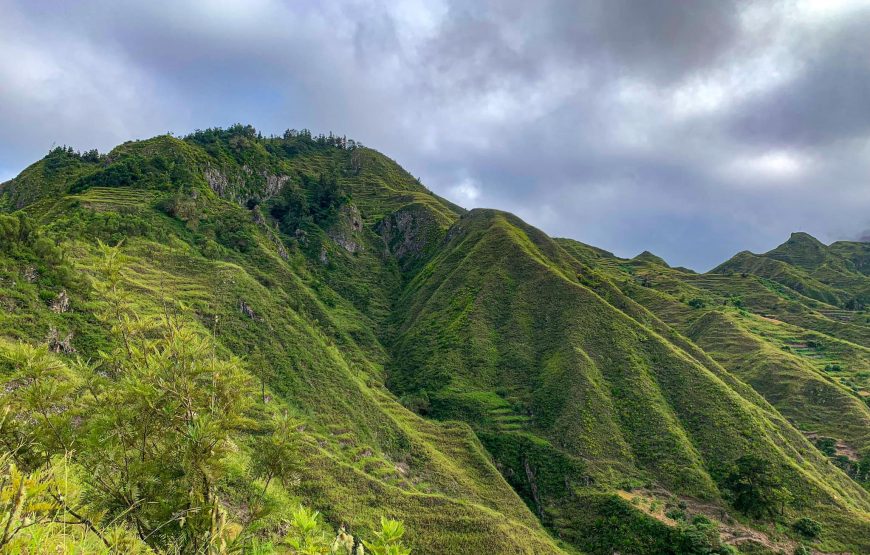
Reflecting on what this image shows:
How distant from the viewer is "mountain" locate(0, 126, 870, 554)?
830 centimetres

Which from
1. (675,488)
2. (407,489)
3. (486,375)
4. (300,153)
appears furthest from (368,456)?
(300,153)

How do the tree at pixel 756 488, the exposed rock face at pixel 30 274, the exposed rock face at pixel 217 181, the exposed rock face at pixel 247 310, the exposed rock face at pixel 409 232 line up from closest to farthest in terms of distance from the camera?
the exposed rock face at pixel 30 274, the tree at pixel 756 488, the exposed rock face at pixel 247 310, the exposed rock face at pixel 217 181, the exposed rock face at pixel 409 232

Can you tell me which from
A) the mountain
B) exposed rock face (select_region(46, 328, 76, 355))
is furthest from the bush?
exposed rock face (select_region(46, 328, 76, 355))

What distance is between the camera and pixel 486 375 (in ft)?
257

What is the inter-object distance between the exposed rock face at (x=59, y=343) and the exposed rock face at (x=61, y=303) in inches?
136

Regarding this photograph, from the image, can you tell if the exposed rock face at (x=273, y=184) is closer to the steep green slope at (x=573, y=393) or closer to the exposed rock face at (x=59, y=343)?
the steep green slope at (x=573, y=393)

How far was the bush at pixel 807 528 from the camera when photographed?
1929 inches

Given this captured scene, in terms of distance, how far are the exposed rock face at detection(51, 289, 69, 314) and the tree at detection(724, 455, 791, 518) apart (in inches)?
3229

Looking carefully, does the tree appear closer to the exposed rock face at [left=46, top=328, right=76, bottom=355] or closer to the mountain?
the mountain

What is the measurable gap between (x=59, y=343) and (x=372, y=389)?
42.6m

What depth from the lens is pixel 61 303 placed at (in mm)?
40969

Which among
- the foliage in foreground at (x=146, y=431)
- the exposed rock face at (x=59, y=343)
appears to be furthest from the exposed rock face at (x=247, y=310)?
the foliage in foreground at (x=146, y=431)

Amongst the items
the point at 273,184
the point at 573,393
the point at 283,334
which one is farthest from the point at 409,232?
the point at 573,393

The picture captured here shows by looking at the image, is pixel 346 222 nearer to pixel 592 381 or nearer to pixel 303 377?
pixel 303 377
